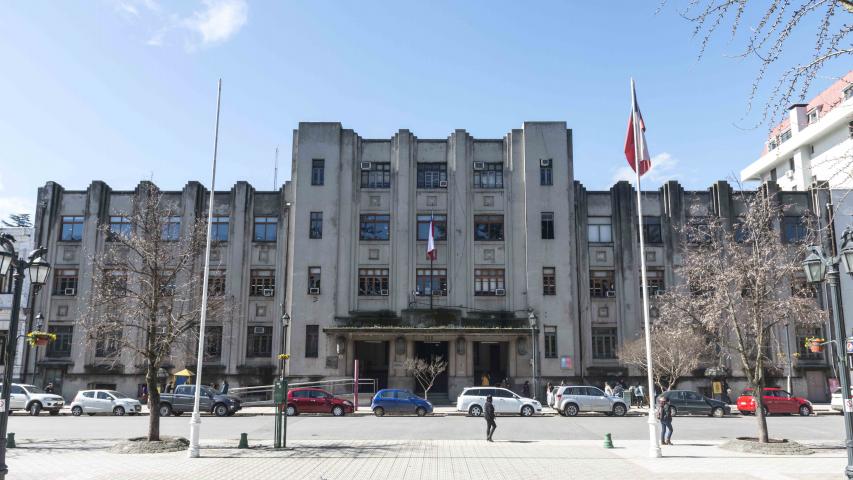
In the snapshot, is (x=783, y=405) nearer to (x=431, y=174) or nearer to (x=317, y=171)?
(x=431, y=174)

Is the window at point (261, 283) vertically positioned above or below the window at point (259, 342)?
above

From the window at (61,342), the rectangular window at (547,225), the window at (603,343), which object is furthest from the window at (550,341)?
the window at (61,342)

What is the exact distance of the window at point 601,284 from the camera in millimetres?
43188

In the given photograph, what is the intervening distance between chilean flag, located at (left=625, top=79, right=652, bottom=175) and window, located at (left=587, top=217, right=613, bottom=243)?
24701 millimetres

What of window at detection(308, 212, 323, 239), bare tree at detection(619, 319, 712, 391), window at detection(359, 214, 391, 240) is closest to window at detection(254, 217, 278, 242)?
window at detection(308, 212, 323, 239)

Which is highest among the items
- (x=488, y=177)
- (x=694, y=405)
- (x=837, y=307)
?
(x=488, y=177)

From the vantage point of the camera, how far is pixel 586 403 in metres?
33.1

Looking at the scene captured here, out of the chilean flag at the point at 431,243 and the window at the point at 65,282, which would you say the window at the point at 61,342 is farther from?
the chilean flag at the point at 431,243

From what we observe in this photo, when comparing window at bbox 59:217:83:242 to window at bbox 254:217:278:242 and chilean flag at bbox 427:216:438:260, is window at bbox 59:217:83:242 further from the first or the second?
chilean flag at bbox 427:216:438:260

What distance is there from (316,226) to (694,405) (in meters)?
25.2

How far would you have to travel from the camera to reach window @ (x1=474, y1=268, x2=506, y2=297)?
42.4 metres

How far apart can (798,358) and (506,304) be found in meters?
19.2

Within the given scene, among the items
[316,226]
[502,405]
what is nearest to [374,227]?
[316,226]

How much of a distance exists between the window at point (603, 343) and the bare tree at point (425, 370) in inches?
399
